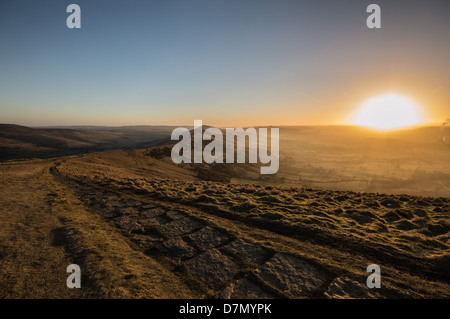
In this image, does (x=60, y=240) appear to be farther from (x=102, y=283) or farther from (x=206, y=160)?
(x=206, y=160)

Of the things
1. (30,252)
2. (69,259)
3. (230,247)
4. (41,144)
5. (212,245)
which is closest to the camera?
(69,259)

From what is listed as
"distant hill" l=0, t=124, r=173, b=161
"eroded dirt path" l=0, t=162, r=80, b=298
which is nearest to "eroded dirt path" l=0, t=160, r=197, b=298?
"eroded dirt path" l=0, t=162, r=80, b=298

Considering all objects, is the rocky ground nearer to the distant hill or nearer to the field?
the field

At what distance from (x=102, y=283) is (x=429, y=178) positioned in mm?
56448

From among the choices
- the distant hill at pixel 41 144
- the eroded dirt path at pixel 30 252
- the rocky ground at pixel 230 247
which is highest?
the distant hill at pixel 41 144

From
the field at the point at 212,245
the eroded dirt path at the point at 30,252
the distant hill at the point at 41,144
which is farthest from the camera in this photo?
the distant hill at the point at 41,144

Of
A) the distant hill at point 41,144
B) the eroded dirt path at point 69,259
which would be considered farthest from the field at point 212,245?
the distant hill at point 41,144

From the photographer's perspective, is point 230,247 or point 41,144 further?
point 41,144

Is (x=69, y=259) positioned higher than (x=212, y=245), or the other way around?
(x=69, y=259)

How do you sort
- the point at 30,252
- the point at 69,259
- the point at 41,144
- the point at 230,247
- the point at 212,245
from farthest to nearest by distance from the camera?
the point at 41,144, the point at 212,245, the point at 230,247, the point at 30,252, the point at 69,259

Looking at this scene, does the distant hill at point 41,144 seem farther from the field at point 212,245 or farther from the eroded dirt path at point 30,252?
the field at point 212,245

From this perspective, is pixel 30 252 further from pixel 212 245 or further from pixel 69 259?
pixel 212 245

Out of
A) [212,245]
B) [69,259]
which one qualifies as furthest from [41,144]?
[212,245]

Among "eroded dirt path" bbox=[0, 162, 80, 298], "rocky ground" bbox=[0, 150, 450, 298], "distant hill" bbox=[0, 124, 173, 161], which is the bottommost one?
"rocky ground" bbox=[0, 150, 450, 298]
